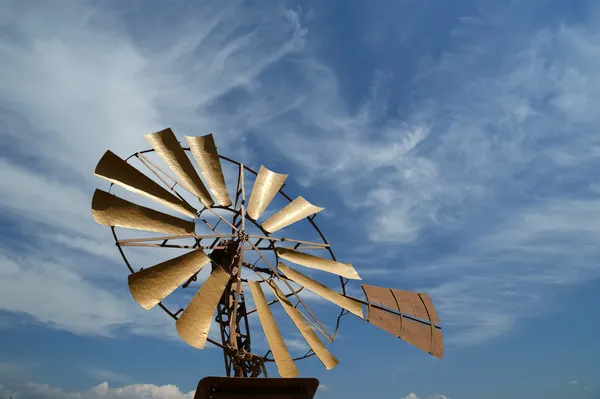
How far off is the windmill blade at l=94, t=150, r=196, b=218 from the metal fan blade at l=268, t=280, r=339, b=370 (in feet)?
7.26

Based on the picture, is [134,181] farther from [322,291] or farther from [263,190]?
[322,291]

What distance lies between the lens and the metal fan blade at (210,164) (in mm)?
10070

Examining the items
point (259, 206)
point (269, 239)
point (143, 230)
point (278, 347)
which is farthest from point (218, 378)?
point (259, 206)

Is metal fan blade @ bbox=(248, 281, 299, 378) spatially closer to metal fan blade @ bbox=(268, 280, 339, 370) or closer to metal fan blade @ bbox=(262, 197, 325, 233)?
metal fan blade @ bbox=(268, 280, 339, 370)

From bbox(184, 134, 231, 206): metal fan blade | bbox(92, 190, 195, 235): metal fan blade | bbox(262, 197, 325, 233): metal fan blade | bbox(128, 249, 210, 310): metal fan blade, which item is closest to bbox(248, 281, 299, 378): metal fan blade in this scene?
bbox(128, 249, 210, 310): metal fan blade

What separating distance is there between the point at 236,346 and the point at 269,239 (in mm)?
2172

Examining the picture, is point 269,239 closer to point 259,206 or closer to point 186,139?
point 259,206

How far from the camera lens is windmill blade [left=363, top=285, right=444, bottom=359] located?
32.4ft

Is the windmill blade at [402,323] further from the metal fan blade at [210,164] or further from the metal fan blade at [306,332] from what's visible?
the metal fan blade at [210,164]

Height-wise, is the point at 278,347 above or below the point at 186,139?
below

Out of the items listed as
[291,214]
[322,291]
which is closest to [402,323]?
[322,291]

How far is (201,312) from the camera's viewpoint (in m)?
7.95

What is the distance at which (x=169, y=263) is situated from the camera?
8203 mm

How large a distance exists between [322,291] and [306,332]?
1.08 metres
